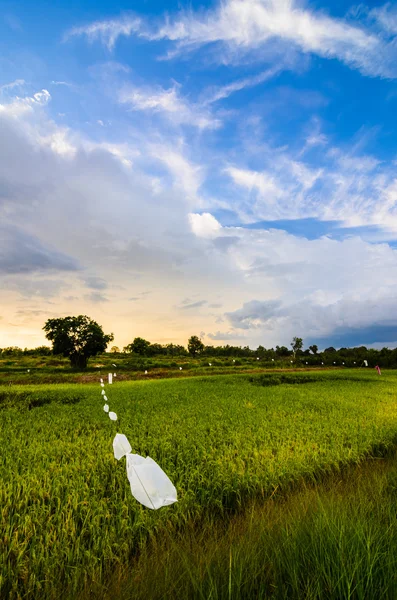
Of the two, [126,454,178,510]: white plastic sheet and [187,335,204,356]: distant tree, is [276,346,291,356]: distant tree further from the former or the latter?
[126,454,178,510]: white plastic sheet

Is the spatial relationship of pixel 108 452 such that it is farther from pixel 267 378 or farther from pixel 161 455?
pixel 267 378

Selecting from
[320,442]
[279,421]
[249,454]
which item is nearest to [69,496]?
[249,454]

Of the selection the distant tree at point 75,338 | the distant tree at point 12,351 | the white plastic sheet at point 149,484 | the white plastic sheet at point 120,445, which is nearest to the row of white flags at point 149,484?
the white plastic sheet at point 149,484

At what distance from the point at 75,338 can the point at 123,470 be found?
33406mm

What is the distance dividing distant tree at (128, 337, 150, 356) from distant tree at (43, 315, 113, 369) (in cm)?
2290

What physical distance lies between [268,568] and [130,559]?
132 cm

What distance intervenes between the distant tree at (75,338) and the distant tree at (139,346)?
2290 centimetres

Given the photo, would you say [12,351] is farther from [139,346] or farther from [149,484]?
[149,484]

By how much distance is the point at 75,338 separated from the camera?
3500 centimetres

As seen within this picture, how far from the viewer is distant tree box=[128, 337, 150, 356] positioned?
59000mm

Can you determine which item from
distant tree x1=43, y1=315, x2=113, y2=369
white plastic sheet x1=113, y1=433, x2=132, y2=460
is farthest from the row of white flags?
distant tree x1=43, y1=315, x2=113, y2=369

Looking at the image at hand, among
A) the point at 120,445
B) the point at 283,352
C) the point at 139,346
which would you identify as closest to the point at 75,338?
the point at 139,346

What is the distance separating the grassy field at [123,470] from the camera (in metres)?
2.49

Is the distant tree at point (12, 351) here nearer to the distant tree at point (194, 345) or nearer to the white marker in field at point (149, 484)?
the distant tree at point (194, 345)
